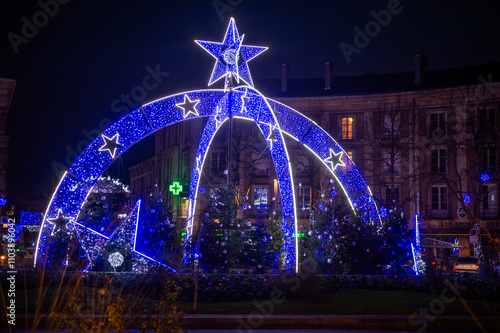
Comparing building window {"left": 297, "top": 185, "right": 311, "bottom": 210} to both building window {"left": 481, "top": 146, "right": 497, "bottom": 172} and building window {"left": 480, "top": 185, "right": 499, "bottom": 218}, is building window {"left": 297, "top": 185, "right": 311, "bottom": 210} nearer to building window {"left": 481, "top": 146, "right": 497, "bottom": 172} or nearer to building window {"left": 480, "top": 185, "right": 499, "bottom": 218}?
building window {"left": 480, "top": 185, "right": 499, "bottom": 218}

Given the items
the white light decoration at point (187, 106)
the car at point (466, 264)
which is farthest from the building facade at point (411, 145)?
the white light decoration at point (187, 106)

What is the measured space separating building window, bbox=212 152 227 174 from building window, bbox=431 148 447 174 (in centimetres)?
1600

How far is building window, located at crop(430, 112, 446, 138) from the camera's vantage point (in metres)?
42.0

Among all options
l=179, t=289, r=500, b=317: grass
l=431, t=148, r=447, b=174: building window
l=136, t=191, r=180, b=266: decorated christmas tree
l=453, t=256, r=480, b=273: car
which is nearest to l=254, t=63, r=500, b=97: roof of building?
l=431, t=148, r=447, b=174: building window

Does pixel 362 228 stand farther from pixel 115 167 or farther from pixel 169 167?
pixel 115 167

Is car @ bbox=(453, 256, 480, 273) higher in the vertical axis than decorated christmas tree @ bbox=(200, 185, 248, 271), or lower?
lower

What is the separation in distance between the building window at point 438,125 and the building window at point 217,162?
16124 millimetres

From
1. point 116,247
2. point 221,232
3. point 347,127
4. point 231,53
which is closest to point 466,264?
point 347,127

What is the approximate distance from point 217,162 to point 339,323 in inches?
1392

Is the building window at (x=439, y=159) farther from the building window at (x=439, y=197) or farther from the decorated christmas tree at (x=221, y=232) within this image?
the decorated christmas tree at (x=221, y=232)

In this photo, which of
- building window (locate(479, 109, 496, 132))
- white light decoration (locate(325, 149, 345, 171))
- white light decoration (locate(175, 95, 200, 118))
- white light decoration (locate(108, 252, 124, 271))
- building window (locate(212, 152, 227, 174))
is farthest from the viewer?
building window (locate(212, 152, 227, 174))

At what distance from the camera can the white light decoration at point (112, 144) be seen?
16531 millimetres

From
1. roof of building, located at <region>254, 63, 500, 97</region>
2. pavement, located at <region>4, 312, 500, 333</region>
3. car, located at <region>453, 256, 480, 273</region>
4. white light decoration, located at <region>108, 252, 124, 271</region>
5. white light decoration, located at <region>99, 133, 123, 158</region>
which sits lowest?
car, located at <region>453, 256, 480, 273</region>

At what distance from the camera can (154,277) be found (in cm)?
1382
